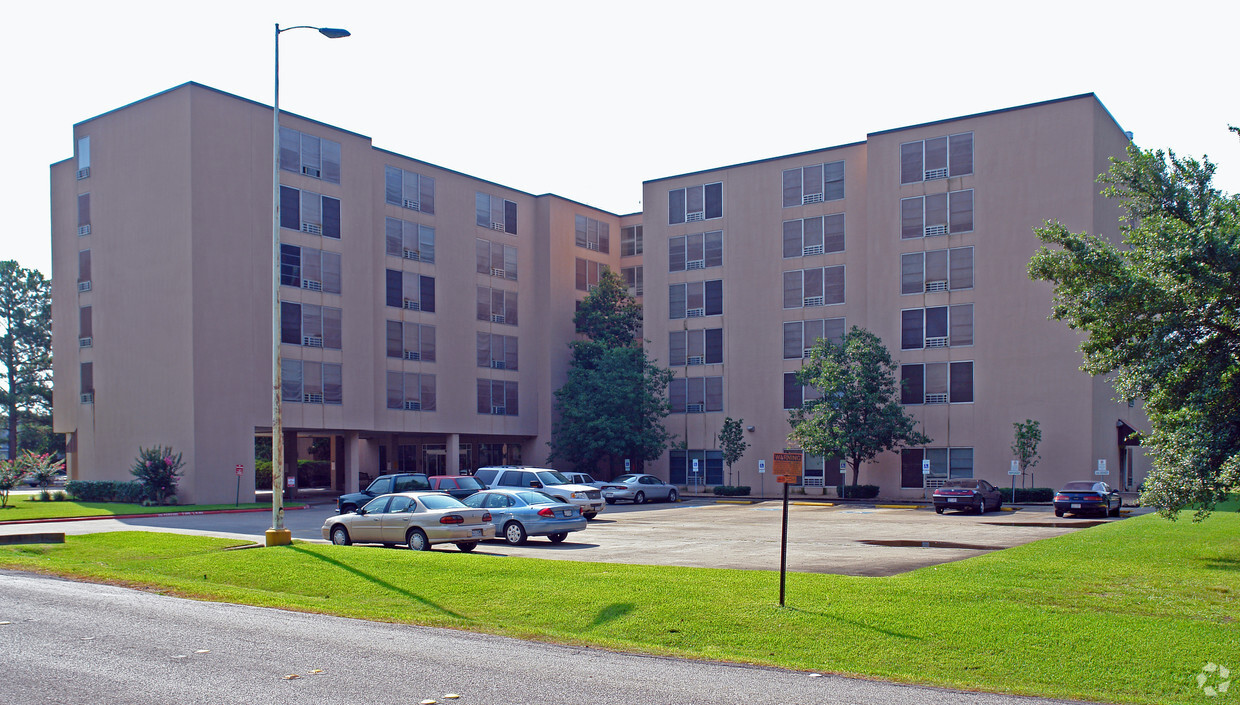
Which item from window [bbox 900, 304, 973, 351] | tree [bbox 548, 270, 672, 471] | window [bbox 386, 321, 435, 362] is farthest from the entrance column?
window [bbox 900, 304, 973, 351]

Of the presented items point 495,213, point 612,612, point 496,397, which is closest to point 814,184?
point 495,213

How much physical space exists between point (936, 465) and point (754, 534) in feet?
91.5

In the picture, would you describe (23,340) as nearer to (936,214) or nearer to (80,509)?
(80,509)

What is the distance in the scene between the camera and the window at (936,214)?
49969 millimetres

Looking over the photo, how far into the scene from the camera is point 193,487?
140ft

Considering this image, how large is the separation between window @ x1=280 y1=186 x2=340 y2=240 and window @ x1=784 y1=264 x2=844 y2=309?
25184 millimetres

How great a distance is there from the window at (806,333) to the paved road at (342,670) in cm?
4501

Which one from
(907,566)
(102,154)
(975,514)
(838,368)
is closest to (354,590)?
(907,566)

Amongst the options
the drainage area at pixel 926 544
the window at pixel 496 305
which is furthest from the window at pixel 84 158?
the drainage area at pixel 926 544

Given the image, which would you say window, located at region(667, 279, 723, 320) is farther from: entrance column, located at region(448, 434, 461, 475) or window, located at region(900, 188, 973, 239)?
entrance column, located at region(448, 434, 461, 475)

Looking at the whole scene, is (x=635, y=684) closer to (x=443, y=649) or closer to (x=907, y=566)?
(x=443, y=649)

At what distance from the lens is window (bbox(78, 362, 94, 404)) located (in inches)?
1857

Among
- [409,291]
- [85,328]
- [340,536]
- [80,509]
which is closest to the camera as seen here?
[340,536]

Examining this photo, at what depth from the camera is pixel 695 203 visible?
5950 centimetres
